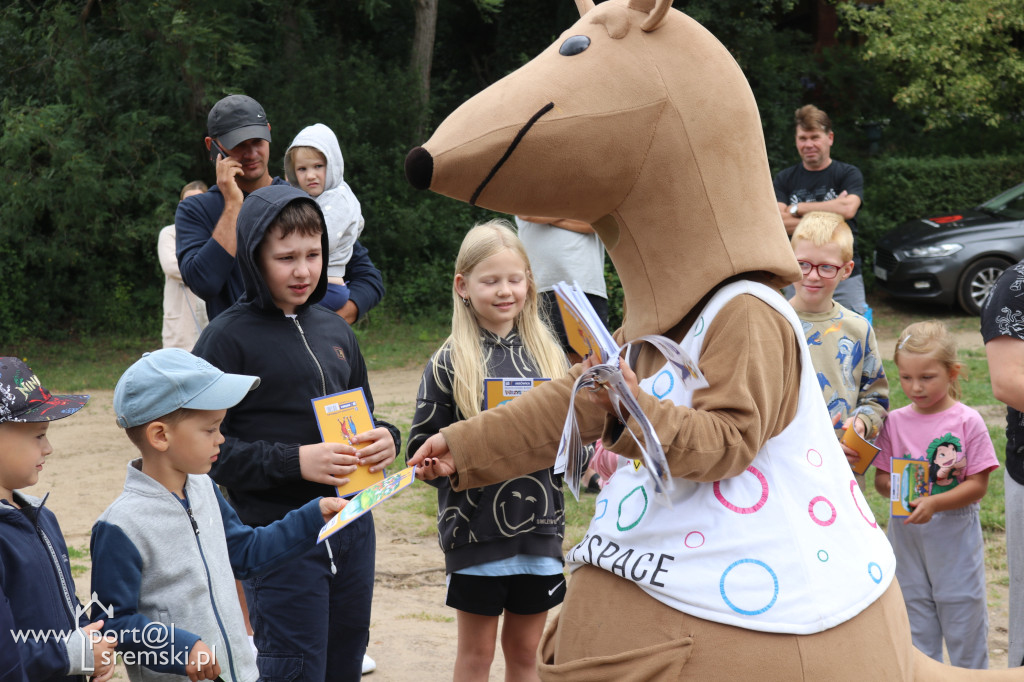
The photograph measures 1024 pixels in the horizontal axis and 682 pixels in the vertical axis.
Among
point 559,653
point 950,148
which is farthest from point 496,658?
point 950,148

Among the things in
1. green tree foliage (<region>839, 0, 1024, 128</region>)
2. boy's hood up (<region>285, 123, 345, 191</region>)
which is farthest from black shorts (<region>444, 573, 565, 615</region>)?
green tree foliage (<region>839, 0, 1024, 128</region>)

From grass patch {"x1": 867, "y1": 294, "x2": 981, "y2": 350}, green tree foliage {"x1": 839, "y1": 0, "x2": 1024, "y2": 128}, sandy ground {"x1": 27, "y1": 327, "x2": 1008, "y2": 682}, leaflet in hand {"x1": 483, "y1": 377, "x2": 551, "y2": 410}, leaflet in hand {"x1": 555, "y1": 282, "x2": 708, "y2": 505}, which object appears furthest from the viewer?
green tree foliage {"x1": 839, "y1": 0, "x2": 1024, "y2": 128}

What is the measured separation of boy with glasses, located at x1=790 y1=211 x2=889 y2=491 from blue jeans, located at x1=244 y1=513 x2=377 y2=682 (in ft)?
6.46

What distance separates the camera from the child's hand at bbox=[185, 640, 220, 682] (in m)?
2.39

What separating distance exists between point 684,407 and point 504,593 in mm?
1667

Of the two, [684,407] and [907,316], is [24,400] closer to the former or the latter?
[684,407]

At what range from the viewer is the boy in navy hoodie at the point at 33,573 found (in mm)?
2283

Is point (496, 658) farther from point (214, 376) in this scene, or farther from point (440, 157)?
point (440, 157)

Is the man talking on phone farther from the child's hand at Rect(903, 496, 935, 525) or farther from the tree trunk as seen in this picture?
the tree trunk

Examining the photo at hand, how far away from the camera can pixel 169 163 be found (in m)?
13.1

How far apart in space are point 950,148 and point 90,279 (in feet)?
46.2

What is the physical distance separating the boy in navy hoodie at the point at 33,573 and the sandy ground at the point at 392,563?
203 centimetres

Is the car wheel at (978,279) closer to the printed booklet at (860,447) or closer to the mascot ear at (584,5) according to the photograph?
the printed booklet at (860,447)

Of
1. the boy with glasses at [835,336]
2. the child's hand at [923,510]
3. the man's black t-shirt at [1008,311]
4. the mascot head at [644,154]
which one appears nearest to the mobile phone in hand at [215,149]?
the mascot head at [644,154]
